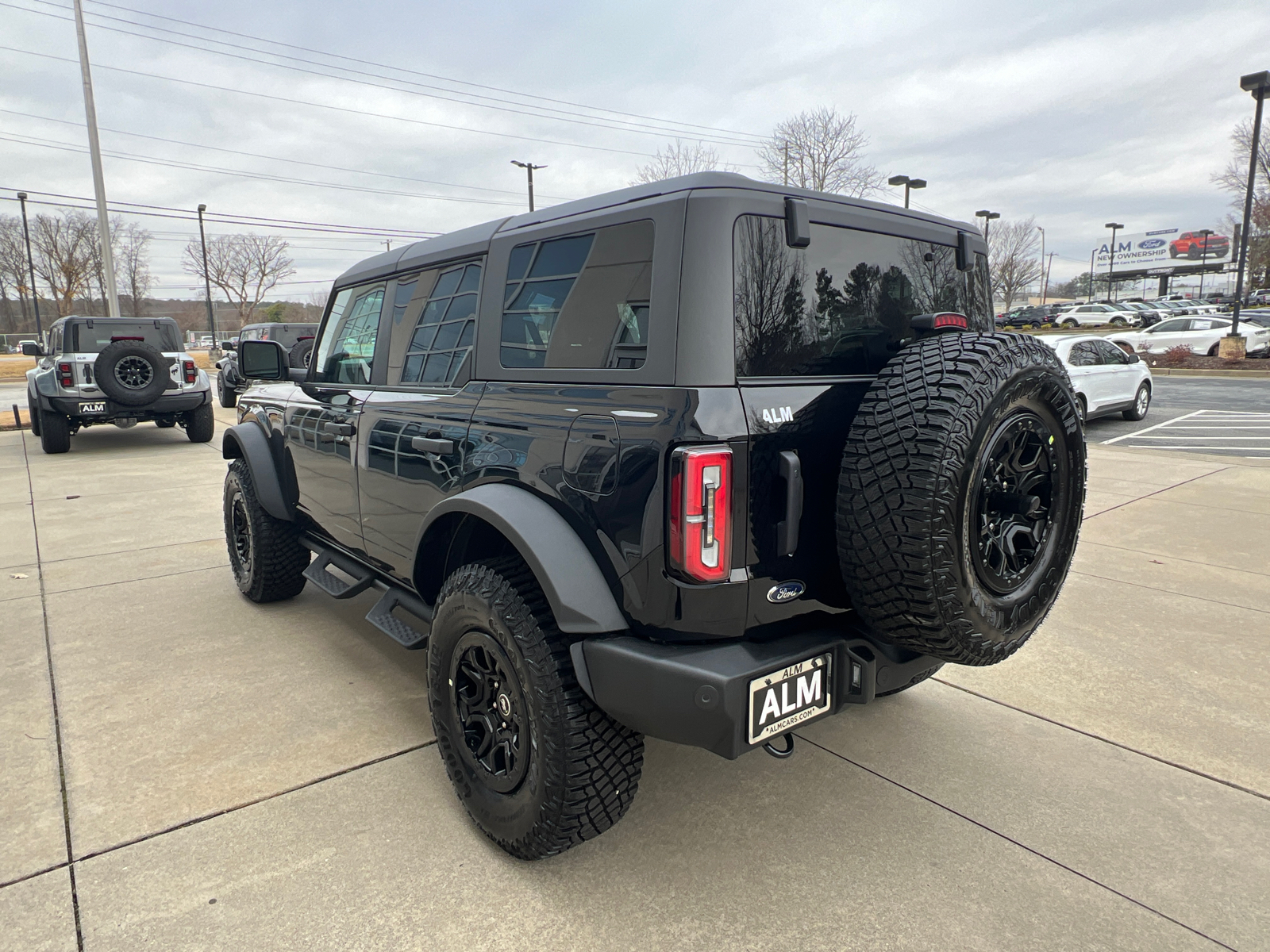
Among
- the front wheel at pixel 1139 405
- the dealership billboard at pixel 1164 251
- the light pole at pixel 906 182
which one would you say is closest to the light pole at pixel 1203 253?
the dealership billboard at pixel 1164 251

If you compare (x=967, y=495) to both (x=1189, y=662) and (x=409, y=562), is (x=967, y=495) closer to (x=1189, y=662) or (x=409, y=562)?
(x=409, y=562)

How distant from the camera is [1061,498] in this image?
232cm

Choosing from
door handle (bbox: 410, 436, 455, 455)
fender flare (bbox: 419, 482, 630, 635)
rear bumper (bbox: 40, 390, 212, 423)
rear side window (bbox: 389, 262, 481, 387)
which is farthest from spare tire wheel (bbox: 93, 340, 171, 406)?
fender flare (bbox: 419, 482, 630, 635)

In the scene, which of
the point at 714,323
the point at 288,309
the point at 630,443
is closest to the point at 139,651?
the point at 630,443

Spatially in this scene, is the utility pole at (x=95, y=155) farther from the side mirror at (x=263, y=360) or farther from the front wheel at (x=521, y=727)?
the front wheel at (x=521, y=727)

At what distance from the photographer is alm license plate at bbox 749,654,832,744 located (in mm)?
1929

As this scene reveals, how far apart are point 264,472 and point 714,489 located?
3.14m

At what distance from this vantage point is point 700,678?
1883 millimetres

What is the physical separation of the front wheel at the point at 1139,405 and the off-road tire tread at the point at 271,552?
12.9m

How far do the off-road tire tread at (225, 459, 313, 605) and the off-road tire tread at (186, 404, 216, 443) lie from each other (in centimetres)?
815

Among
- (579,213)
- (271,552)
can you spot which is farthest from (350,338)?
(579,213)

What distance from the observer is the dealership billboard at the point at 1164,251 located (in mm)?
71438

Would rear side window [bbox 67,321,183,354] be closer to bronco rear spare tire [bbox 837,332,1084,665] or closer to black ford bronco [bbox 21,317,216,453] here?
black ford bronco [bbox 21,317,216,453]

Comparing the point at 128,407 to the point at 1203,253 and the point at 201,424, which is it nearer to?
the point at 201,424
